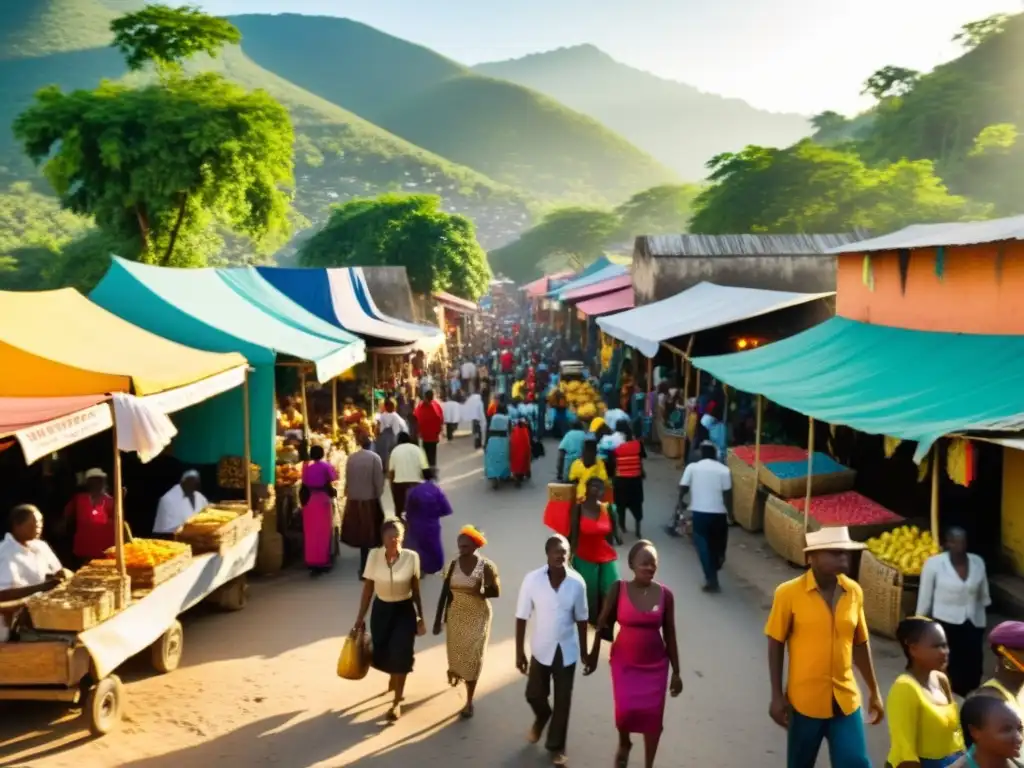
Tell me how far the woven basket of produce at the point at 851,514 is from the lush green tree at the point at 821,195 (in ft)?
84.7

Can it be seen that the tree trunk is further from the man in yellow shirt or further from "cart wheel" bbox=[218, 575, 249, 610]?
the man in yellow shirt

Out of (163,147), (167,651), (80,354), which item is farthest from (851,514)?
(163,147)

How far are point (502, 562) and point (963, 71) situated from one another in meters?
50.3

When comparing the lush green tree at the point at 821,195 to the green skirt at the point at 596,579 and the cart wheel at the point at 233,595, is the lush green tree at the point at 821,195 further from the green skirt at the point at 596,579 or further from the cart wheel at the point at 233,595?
the cart wheel at the point at 233,595

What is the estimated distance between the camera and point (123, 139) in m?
26.2

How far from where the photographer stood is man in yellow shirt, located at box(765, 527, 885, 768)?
4.25 metres

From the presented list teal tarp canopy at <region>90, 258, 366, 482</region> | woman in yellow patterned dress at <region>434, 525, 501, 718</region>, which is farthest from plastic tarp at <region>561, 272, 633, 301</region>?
woman in yellow patterned dress at <region>434, 525, 501, 718</region>

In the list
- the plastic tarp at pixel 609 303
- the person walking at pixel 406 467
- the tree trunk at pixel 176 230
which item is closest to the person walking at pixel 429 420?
the person walking at pixel 406 467

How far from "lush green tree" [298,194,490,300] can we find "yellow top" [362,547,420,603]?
116 feet

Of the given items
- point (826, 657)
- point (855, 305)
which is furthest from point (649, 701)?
point (855, 305)

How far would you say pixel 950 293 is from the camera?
31.7 ft

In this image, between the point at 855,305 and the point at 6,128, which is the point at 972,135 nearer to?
the point at 855,305

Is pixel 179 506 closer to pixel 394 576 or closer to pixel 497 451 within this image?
pixel 394 576

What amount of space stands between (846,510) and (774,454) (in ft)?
7.71
